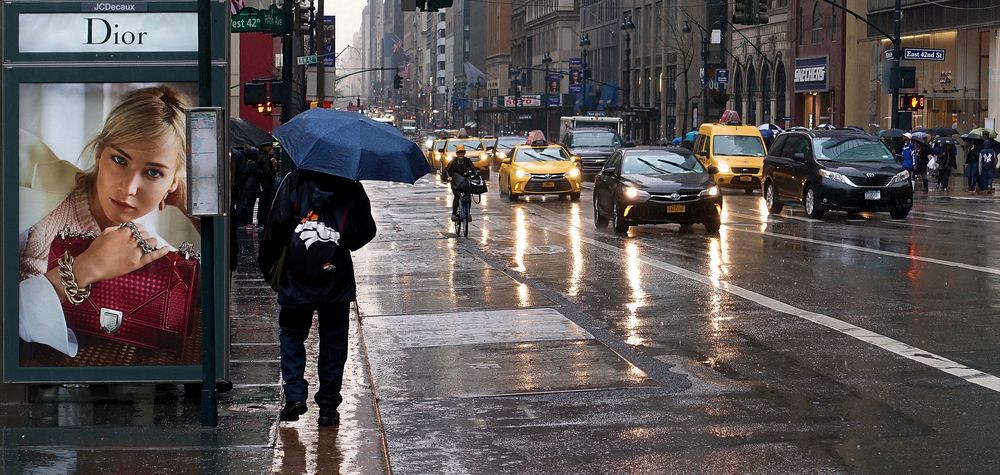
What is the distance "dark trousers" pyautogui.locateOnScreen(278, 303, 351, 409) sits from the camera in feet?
27.1

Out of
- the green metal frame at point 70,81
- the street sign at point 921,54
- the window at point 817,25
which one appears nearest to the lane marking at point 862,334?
the green metal frame at point 70,81

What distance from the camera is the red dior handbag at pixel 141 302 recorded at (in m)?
8.43

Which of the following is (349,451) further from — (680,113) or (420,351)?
(680,113)

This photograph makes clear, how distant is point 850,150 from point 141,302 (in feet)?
69.9

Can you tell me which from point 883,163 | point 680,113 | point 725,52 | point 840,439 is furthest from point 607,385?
point 680,113

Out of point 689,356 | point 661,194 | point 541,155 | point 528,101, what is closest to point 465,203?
point 661,194

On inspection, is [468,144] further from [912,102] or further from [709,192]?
[709,192]

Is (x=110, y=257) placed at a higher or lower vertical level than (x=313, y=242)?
lower

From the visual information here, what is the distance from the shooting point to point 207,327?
7918 mm

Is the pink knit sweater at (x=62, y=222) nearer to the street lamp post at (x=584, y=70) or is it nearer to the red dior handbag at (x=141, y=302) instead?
the red dior handbag at (x=141, y=302)

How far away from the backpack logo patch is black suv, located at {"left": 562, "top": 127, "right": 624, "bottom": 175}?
39.3 metres

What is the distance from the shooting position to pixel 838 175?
2634cm

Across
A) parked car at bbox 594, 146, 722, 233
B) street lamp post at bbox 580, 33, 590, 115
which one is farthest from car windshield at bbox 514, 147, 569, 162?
street lamp post at bbox 580, 33, 590, 115

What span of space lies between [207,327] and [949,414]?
4520 mm
